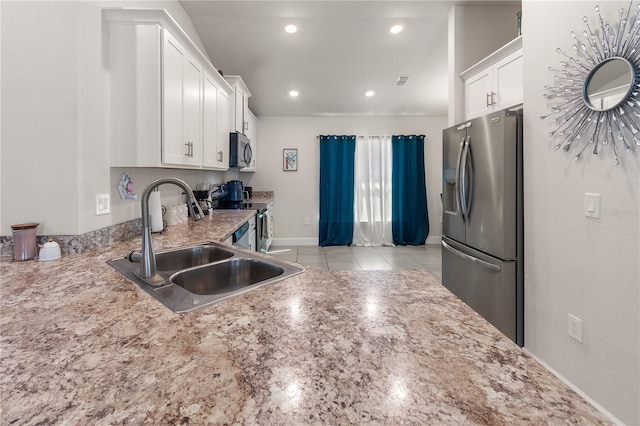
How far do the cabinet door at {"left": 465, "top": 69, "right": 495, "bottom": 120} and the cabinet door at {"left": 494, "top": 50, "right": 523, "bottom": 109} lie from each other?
7 centimetres

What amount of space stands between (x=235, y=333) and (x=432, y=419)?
17.8 inches

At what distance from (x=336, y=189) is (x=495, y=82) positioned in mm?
3615

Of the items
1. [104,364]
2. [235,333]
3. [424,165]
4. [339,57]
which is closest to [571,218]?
[235,333]

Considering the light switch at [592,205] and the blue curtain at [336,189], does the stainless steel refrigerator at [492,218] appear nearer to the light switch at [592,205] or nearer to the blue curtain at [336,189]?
the light switch at [592,205]

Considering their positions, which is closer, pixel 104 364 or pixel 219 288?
pixel 104 364

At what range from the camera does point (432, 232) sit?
588 centimetres

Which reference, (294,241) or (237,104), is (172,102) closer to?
(237,104)

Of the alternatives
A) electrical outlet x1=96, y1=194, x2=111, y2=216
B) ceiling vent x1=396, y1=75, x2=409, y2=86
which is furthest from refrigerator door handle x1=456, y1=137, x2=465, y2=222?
electrical outlet x1=96, y1=194, x2=111, y2=216

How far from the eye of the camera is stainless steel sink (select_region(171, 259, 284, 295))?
4.17ft

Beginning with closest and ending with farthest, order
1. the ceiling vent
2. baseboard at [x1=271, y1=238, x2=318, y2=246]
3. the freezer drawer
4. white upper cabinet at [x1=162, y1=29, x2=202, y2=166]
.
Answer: white upper cabinet at [x1=162, y1=29, x2=202, y2=166] < the freezer drawer < the ceiling vent < baseboard at [x1=271, y1=238, x2=318, y2=246]

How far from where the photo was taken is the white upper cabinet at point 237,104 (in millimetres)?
3494

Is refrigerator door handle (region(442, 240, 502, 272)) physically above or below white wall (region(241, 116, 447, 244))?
below

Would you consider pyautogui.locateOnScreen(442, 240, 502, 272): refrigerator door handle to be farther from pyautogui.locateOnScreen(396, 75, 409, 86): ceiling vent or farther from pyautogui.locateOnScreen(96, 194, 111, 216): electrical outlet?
pyautogui.locateOnScreen(396, 75, 409, 86): ceiling vent

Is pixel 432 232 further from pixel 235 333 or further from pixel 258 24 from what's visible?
pixel 235 333
